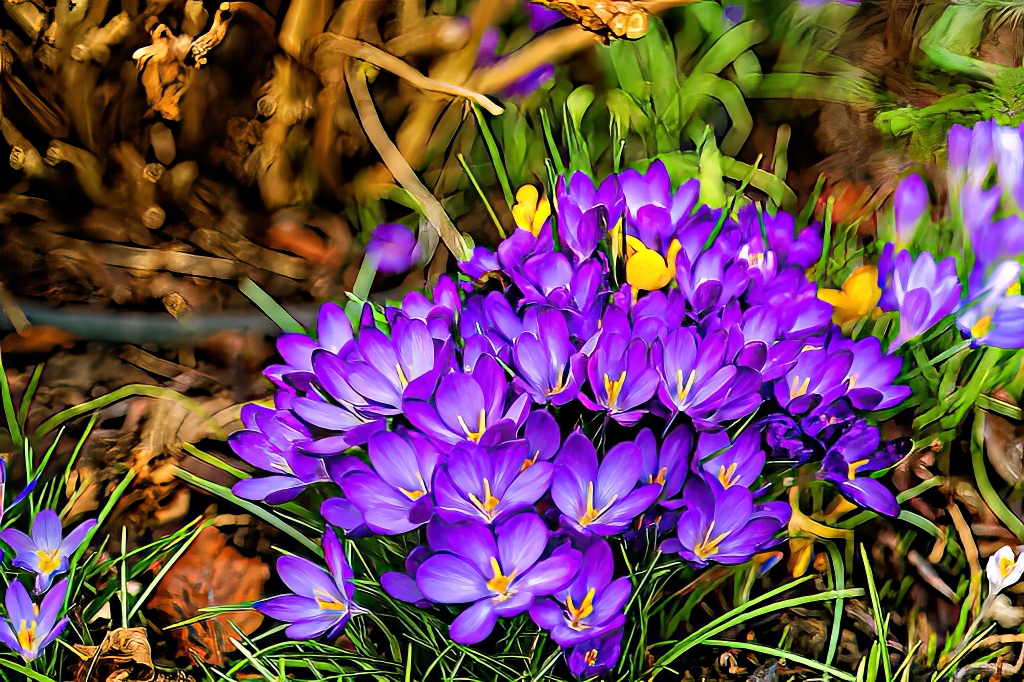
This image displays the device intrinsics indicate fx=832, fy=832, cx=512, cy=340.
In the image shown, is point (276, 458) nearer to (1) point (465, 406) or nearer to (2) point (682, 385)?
(1) point (465, 406)

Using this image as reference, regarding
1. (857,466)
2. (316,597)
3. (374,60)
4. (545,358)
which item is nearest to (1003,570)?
(857,466)

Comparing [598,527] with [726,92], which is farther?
[726,92]

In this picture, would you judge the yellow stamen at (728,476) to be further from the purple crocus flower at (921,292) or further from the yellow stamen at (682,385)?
the purple crocus flower at (921,292)

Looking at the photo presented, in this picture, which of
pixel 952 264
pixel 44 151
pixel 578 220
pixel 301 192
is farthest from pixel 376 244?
pixel 952 264

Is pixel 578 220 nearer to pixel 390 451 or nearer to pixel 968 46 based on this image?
pixel 390 451

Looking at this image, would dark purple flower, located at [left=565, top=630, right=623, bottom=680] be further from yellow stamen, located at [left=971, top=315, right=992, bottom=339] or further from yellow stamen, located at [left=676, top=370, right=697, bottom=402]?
yellow stamen, located at [left=971, top=315, right=992, bottom=339]

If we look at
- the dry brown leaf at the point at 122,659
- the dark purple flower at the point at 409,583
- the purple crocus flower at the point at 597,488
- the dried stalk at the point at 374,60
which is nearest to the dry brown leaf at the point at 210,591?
the dry brown leaf at the point at 122,659

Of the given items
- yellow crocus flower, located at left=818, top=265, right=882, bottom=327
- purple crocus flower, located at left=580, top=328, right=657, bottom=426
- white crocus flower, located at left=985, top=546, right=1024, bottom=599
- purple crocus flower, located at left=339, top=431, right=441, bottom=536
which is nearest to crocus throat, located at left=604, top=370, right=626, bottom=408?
purple crocus flower, located at left=580, top=328, right=657, bottom=426
